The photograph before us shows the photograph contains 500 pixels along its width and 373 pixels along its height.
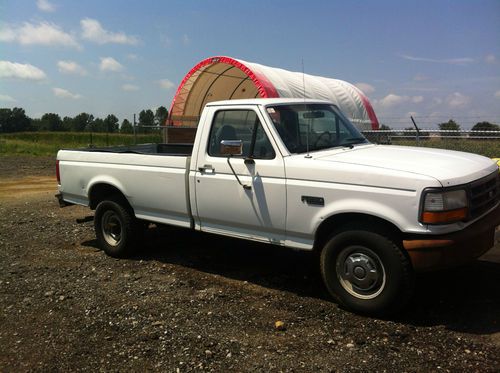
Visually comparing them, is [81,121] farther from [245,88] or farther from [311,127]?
[311,127]

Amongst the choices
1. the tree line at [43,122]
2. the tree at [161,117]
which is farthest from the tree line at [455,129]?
the tree line at [43,122]

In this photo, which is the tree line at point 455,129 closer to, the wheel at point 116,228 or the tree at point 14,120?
the wheel at point 116,228

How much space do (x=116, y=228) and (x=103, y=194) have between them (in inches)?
21.0

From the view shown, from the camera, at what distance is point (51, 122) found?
118250mm

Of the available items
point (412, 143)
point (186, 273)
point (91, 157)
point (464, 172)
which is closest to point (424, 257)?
point (464, 172)

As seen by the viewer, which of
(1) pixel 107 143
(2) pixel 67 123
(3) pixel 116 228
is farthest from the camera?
(2) pixel 67 123

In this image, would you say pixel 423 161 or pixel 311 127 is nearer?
pixel 423 161

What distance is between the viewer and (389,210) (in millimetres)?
3953

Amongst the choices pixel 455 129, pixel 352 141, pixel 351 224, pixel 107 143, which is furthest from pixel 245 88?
pixel 351 224

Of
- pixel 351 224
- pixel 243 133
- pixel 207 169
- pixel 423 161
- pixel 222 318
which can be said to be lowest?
pixel 222 318

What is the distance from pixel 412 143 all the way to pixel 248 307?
9.60 m

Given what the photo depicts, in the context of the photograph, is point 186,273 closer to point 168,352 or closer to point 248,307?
point 248,307

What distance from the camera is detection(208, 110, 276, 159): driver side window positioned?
4863mm

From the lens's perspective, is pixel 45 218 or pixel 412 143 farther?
pixel 412 143
